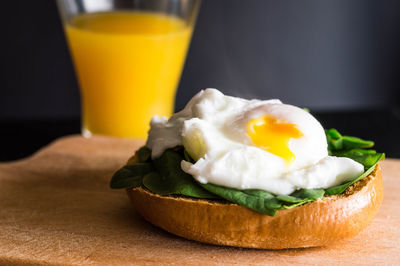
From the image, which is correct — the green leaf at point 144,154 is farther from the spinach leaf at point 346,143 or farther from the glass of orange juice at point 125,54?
the glass of orange juice at point 125,54

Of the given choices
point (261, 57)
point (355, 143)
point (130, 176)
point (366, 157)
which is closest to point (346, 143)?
point (355, 143)

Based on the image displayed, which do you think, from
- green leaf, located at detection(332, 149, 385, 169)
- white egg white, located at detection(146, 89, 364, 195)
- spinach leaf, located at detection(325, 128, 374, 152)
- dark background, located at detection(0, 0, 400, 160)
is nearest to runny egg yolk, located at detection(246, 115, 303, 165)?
white egg white, located at detection(146, 89, 364, 195)

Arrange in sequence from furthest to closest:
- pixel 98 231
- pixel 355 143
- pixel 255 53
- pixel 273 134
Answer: pixel 255 53, pixel 355 143, pixel 98 231, pixel 273 134

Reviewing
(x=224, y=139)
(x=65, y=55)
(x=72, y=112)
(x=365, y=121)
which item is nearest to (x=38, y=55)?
(x=65, y=55)

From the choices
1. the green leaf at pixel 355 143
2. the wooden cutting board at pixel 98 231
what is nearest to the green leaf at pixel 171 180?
the wooden cutting board at pixel 98 231

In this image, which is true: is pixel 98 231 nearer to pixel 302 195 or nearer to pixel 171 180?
pixel 171 180

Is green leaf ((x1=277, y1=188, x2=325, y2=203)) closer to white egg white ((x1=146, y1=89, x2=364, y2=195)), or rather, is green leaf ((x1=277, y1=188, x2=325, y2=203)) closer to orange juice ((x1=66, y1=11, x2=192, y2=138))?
white egg white ((x1=146, y1=89, x2=364, y2=195))

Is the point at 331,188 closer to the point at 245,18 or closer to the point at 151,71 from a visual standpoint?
the point at 151,71
